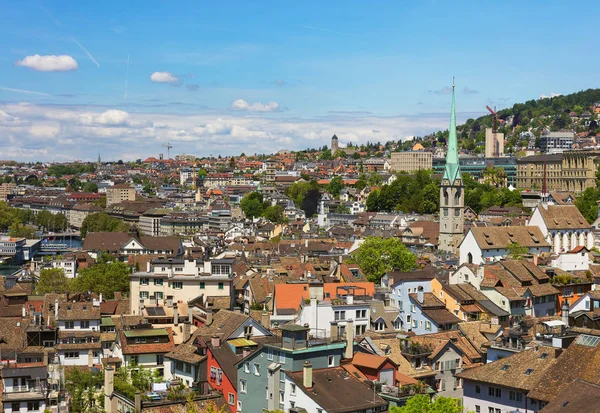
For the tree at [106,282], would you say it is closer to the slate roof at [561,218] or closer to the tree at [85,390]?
the tree at [85,390]

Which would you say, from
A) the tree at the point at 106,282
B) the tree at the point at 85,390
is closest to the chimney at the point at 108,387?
the tree at the point at 85,390

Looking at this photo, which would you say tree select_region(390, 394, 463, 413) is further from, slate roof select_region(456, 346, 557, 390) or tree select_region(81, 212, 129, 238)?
tree select_region(81, 212, 129, 238)

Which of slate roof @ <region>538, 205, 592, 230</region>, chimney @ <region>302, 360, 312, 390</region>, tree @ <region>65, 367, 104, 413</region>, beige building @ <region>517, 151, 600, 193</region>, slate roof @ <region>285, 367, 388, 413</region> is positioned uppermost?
beige building @ <region>517, 151, 600, 193</region>

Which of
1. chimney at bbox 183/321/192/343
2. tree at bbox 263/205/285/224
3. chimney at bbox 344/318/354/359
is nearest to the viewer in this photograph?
chimney at bbox 344/318/354/359

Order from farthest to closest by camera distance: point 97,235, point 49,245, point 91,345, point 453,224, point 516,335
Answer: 1. point 49,245
2. point 97,235
3. point 453,224
4. point 91,345
5. point 516,335

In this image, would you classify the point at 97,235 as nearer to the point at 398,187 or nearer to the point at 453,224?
the point at 453,224

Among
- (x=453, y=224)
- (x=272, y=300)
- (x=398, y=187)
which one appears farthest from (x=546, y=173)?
(x=272, y=300)

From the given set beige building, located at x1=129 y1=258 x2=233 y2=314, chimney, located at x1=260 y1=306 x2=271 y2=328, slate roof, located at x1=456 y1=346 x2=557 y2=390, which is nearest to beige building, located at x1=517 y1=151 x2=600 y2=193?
beige building, located at x1=129 y1=258 x2=233 y2=314
